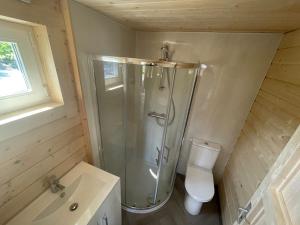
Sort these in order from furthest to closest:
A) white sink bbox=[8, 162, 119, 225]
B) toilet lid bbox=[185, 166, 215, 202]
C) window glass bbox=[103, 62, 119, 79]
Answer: toilet lid bbox=[185, 166, 215, 202], window glass bbox=[103, 62, 119, 79], white sink bbox=[8, 162, 119, 225]

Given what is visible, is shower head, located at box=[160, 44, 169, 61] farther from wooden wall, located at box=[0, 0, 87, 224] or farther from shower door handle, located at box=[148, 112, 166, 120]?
wooden wall, located at box=[0, 0, 87, 224]

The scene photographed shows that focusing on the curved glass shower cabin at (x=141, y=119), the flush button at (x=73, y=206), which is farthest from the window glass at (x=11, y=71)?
the flush button at (x=73, y=206)

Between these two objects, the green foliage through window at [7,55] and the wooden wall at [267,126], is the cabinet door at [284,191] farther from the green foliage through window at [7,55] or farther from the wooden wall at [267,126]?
the green foliage through window at [7,55]

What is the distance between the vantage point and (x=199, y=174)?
1.92 metres

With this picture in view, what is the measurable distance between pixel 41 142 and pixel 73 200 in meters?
0.57

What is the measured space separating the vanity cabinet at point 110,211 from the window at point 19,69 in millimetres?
955

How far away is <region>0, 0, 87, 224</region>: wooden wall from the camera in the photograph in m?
0.88

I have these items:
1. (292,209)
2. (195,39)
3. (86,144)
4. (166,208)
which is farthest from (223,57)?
(166,208)

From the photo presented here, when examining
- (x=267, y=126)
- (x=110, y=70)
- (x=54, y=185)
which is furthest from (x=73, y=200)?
(x=267, y=126)

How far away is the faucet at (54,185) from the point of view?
1169mm

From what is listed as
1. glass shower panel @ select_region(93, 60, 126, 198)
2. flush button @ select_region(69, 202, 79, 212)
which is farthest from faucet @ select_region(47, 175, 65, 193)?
glass shower panel @ select_region(93, 60, 126, 198)

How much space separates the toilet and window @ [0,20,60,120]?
1.85 meters

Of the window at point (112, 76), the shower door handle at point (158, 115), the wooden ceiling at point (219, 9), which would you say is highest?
the wooden ceiling at point (219, 9)

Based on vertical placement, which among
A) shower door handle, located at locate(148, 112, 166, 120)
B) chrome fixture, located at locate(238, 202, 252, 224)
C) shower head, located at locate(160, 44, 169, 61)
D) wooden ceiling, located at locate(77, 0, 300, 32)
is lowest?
chrome fixture, located at locate(238, 202, 252, 224)
